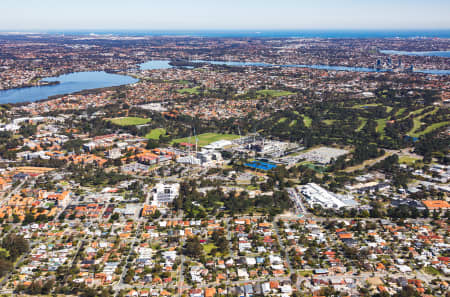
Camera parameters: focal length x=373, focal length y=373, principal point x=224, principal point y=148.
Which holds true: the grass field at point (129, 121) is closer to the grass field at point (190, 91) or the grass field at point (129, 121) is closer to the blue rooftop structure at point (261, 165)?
the grass field at point (190, 91)

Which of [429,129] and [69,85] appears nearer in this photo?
[429,129]

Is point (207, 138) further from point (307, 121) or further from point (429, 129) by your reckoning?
point (429, 129)

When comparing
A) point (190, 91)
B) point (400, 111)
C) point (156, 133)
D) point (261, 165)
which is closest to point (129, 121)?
point (156, 133)

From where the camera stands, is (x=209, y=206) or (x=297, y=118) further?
(x=297, y=118)

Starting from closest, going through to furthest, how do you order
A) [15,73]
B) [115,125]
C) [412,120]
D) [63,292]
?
[63,292]
[115,125]
[412,120]
[15,73]

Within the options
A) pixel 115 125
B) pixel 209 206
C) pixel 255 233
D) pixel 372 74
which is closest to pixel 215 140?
pixel 115 125

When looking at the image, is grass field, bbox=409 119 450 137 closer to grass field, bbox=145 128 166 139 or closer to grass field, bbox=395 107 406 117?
grass field, bbox=395 107 406 117

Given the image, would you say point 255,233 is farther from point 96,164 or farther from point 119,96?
point 119,96

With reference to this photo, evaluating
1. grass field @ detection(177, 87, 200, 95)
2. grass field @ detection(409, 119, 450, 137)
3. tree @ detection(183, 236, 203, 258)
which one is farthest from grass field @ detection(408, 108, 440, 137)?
grass field @ detection(177, 87, 200, 95)
